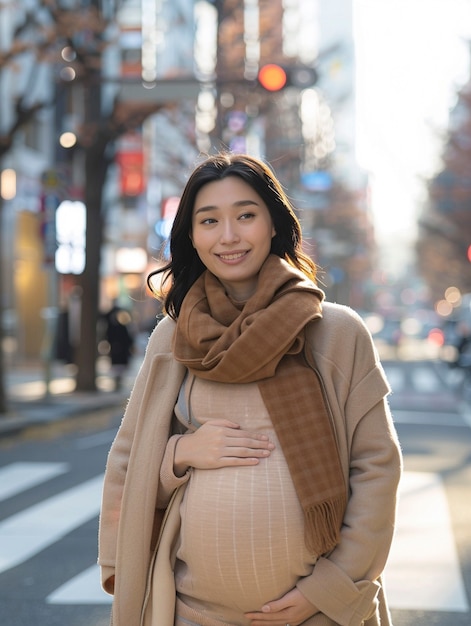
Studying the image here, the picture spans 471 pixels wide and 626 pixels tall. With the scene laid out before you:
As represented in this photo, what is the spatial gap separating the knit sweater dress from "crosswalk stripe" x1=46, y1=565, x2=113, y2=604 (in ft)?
10.2

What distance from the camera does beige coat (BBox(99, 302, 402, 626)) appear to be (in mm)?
2600

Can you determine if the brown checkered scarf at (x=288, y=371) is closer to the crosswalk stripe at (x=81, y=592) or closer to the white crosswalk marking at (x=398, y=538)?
the white crosswalk marking at (x=398, y=538)

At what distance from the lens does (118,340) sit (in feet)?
70.4

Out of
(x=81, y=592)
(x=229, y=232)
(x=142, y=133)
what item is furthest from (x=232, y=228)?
(x=142, y=133)

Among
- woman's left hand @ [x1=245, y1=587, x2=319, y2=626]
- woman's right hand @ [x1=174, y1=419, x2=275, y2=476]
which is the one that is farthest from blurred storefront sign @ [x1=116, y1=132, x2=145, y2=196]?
woman's left hand @ [x1=245, y1=587, x2=319, y2=626]

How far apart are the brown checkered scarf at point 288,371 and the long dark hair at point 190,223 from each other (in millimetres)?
184

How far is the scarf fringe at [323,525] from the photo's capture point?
2.53 metres

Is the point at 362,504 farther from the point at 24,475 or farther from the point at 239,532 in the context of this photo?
the point at 24,475

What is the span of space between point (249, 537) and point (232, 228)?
2.33 ft

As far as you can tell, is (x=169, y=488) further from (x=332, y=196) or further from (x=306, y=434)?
(x=332, y=196)

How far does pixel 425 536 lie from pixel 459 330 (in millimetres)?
18893

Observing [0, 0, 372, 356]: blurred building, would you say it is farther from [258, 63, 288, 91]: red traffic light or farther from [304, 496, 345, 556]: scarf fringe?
[304, 496, 345, 556]: scarf fringe

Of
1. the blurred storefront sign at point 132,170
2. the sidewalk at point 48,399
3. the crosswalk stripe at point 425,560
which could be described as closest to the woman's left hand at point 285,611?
the crosswalk stripe at point 425,560

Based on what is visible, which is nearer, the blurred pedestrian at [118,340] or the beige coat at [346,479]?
the beige coat at [346,479]
